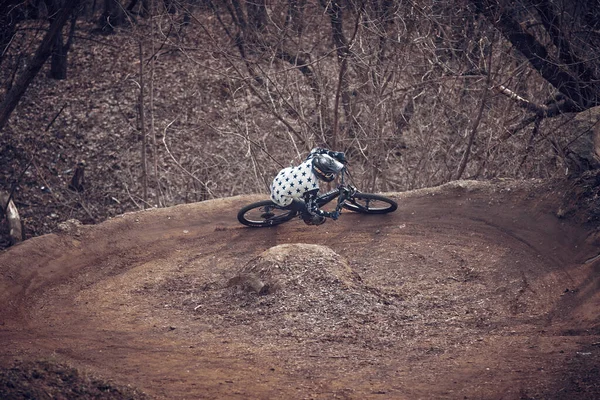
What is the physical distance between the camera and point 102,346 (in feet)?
23.8

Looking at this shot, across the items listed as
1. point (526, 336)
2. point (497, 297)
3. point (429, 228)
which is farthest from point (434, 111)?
point (526, 336)

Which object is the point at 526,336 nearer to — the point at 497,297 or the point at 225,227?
the point at 497,297

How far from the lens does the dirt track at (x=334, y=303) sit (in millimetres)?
6438

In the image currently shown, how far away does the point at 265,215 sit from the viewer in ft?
34.3

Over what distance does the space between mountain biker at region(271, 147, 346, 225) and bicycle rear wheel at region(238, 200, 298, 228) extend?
0.40 m

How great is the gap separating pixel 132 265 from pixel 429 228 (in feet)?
14.7

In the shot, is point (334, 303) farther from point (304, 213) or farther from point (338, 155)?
point (338, 155)

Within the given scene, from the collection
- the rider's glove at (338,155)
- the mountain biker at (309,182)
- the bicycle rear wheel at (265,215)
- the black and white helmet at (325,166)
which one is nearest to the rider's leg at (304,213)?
the mountain biker at (309,182)

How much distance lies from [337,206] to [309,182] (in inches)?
24.6

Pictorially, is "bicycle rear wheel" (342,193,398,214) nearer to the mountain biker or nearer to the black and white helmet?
the mountain biker

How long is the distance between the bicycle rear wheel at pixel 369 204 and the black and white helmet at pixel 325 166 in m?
0.73

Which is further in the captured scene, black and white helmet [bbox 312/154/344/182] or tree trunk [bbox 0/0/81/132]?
tree trunk [bbox 0/0/81/132]

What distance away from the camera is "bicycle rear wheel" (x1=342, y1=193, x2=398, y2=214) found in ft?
33.2

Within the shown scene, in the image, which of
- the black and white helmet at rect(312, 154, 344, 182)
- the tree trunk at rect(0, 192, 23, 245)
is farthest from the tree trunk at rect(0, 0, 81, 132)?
the black and white helmet at rect(312, 154, 344, 182)
